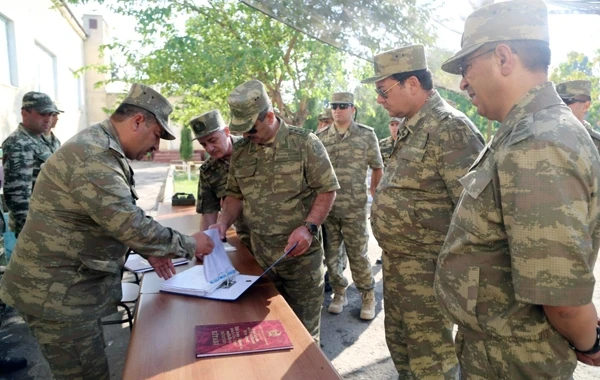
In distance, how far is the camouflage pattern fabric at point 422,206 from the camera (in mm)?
1956

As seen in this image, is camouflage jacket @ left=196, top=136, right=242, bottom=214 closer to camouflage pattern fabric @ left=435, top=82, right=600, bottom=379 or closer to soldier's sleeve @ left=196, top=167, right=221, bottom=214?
soldier's sleeve @ left=196, top=167, right=221, bottom=214

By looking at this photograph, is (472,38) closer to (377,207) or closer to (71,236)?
(377,207)

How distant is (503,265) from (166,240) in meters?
1.35

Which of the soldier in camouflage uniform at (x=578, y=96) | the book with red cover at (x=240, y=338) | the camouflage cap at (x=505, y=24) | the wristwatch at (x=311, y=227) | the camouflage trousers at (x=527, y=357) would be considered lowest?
the book with red cover at (x=240, y=338)

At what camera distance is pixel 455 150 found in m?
1.93

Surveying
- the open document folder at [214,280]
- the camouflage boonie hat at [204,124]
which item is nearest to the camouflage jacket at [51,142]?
the camouflage boonie hat at [204,124]

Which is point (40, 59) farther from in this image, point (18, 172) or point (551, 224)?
point (551, 224)

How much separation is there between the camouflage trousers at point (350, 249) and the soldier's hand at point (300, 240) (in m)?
1.63

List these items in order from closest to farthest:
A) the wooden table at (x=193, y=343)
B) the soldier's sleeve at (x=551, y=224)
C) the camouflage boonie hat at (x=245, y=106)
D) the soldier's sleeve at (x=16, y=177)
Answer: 1. the soldier's sleeve at (x=551, y=224)
2. the wooden table at (x=193, y=343)
3. the camouflage boonie hat at (x=245, y=106)
4. the soldier's sleeve at (x=16, y=177)

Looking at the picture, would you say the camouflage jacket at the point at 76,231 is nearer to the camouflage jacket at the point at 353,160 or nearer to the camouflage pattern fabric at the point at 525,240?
the camouflage pattern fabric at the point at 525,240

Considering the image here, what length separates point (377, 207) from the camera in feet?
7.23

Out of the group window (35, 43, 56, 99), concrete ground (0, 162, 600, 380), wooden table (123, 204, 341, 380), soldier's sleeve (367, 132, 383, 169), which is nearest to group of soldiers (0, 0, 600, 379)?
wooden table (123, 204, 341, 380)

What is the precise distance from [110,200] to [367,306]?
2.67 meters

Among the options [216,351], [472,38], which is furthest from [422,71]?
[216,351]
